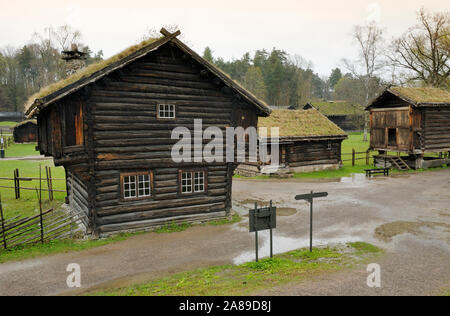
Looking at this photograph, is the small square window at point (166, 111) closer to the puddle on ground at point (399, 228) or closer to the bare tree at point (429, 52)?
the puddle on ground at point (399, 228)

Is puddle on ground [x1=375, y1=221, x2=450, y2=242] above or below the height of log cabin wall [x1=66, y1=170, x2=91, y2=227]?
below

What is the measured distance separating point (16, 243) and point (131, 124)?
6.20m

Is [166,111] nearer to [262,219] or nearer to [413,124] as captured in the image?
[262,219]

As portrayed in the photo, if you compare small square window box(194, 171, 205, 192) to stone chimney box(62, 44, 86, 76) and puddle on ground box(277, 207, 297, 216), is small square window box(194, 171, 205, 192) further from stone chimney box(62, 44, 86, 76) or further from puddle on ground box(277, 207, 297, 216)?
stone chimney box(62, 44, 86, 76)

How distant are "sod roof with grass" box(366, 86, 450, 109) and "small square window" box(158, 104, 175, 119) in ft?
75.6

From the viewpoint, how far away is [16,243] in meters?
12.6

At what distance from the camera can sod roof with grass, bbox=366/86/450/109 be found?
95.0 feet

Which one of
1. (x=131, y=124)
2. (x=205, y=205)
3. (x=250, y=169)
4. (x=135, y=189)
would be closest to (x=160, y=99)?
(x=131, y=124)

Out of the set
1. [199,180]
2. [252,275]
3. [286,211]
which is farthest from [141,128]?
[286,211]

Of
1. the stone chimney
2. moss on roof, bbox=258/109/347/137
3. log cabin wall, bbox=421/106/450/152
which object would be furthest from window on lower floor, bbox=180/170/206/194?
log cabin wall, bbox=421/106/450/152

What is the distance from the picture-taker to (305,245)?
1254cm

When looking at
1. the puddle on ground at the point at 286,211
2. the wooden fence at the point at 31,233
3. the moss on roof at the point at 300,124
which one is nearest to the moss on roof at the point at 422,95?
the moss on roof at the point at 300,124

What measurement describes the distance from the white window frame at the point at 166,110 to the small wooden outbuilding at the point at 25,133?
4873cm
